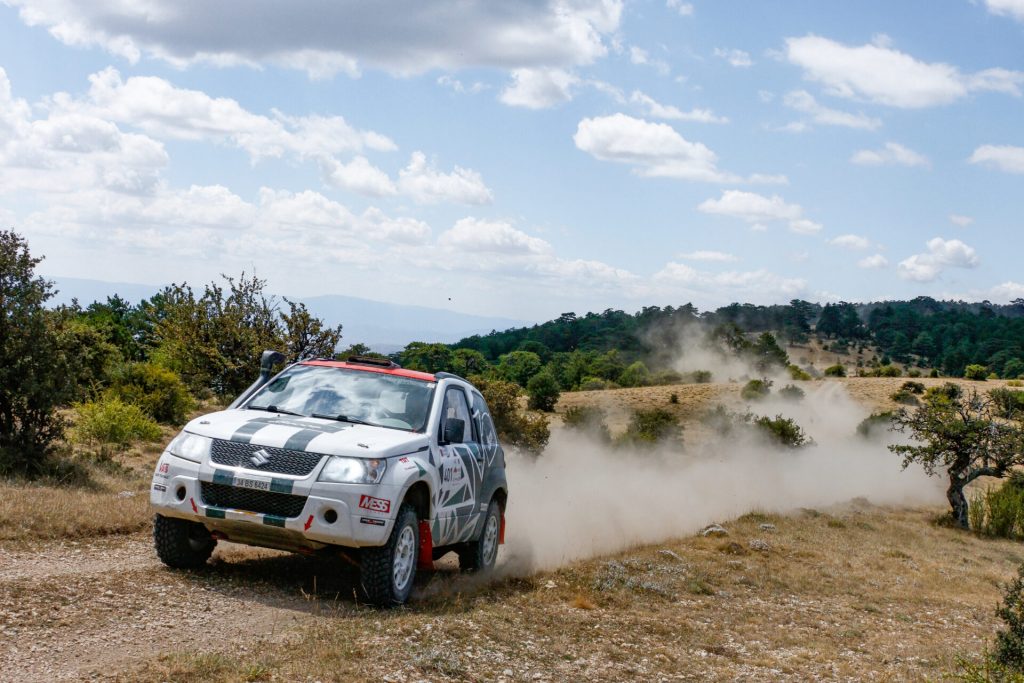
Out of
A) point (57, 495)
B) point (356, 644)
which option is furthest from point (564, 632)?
point (57, 495)

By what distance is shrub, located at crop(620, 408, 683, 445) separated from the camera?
37.4 m

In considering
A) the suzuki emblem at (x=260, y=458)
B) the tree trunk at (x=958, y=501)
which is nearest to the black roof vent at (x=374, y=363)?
the suzuki emblem at (x=260, y=458)

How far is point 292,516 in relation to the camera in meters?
7.73

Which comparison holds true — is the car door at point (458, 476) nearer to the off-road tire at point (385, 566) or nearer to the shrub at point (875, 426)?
the off-road tire at point (385, 566)

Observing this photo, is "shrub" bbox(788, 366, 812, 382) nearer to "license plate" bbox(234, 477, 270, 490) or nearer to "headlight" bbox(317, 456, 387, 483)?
"headlight" bbox(317, 456, 387, 483)

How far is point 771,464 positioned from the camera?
36250 millimetres

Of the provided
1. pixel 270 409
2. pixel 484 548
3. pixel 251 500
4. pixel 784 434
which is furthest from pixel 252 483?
pixel 784 434

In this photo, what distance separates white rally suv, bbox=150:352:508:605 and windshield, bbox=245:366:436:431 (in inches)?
0.5

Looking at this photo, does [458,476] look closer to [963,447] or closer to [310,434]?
[310,434]

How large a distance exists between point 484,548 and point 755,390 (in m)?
52.5

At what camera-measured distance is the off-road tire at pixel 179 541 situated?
8.44m

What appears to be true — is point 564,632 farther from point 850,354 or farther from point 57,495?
point 850,354

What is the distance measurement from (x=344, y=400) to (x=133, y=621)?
2.89 m

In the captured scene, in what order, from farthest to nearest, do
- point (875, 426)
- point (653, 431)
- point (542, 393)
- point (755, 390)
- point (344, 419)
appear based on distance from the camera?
point (755, 390) < point (542, 393) < point (875, 426) < point (653, 431) < point (344, 419)
